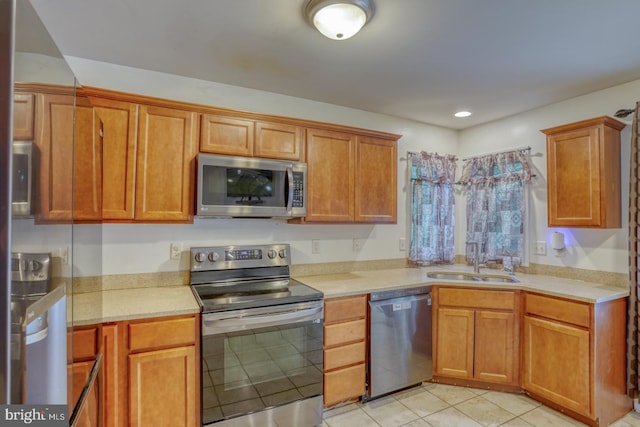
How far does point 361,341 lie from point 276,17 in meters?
2.20

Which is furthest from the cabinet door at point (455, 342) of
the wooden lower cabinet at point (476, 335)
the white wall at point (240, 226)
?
the white wall at point (240, 226)

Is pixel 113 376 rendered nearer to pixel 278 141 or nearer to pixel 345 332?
pixel 345 332

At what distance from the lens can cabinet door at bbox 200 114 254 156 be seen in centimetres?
226

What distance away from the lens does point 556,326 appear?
2.36 metres

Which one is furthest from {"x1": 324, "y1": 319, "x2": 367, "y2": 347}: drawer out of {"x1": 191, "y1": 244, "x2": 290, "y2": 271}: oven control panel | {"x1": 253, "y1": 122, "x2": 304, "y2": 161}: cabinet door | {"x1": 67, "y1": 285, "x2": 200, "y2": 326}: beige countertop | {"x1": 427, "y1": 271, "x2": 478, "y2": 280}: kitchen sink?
{"x1": 253, "y1": 122, "x2": 304, "y2": 161}: cabinet door

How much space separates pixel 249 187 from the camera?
231 cm

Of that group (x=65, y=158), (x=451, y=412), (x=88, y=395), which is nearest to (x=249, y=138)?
(x=65, y=158)

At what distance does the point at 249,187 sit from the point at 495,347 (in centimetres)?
230

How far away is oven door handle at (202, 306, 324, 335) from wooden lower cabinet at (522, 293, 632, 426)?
1685 mm

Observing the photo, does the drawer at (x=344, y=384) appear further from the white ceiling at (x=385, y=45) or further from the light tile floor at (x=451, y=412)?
the white ceiling at (x=385, y=45)

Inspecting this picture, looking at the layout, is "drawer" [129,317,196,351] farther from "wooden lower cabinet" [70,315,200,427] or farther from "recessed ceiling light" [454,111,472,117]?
"recessed ceiling light" [454,111,472,117]

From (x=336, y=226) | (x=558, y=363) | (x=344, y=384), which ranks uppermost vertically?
(x=336, y=226)

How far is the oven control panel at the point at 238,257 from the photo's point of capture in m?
2.39

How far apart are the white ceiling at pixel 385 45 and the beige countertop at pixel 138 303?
1496mm
